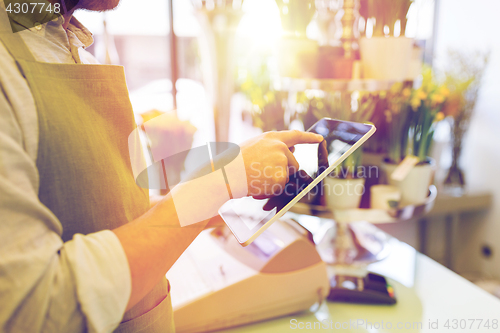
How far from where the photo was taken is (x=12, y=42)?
1.20 feet

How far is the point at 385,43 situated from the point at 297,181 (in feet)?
1.86

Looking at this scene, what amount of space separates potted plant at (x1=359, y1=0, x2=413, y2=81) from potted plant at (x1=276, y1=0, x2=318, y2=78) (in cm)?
13

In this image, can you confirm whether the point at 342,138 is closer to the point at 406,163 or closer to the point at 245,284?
the point at 245,284

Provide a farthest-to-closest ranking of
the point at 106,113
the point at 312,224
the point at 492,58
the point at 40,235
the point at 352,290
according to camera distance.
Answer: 1. the point at 492,58
2. the point at 312,224
3. the point at 352,290
4. the point at 106,113
5. the point at 40,235

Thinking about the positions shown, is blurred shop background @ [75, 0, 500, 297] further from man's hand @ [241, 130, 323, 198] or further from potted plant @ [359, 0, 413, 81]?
man's hand @ [241, 130, 323, 198]

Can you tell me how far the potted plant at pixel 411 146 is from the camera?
93 centimetres

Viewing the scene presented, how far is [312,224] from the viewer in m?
1.17

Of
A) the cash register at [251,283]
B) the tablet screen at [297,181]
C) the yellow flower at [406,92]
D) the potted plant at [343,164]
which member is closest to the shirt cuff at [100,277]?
the tablet screen at [297,181]

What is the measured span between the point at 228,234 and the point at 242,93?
1202 mm

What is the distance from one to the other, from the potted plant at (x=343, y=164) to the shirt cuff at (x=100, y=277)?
0.61m

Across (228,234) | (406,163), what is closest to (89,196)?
(228,234)

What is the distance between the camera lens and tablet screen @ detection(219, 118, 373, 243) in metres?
0.44

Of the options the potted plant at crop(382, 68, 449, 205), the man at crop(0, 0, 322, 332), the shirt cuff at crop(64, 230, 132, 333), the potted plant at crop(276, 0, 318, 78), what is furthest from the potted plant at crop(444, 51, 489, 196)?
the shirt cuff at crop(64, 230, 132, 333)

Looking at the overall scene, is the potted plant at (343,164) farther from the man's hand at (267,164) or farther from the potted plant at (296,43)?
the man's hand at (267,164)
